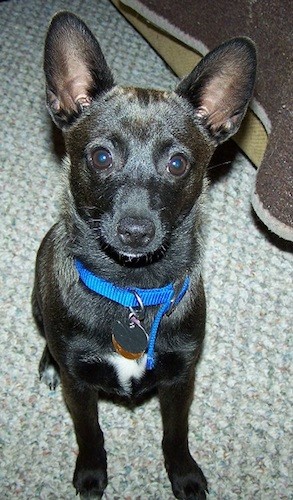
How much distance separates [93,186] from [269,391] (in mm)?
1099

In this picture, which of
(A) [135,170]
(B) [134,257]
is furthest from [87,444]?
(A) [135,170]

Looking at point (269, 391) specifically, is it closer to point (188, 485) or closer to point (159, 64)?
point (188, 485)

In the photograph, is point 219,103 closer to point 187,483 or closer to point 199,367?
point 199,367

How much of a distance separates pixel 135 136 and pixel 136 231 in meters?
0.27

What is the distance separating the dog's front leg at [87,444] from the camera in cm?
210

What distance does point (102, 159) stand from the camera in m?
1.85

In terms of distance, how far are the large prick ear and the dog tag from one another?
2.00ft

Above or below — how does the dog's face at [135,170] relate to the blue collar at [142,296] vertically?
above

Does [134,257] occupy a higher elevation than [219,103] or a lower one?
lower

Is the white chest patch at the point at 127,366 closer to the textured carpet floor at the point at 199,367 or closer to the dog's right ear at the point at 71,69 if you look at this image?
the textured carpet floor at the point at 199,367

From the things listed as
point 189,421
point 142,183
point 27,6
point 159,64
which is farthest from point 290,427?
point 27,6

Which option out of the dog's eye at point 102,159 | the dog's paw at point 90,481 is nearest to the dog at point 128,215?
the dog's eye at point 102,159

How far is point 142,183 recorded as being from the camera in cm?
182

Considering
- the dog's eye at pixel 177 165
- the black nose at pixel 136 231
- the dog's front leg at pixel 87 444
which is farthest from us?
the dog's front leg at pixel 87 444
